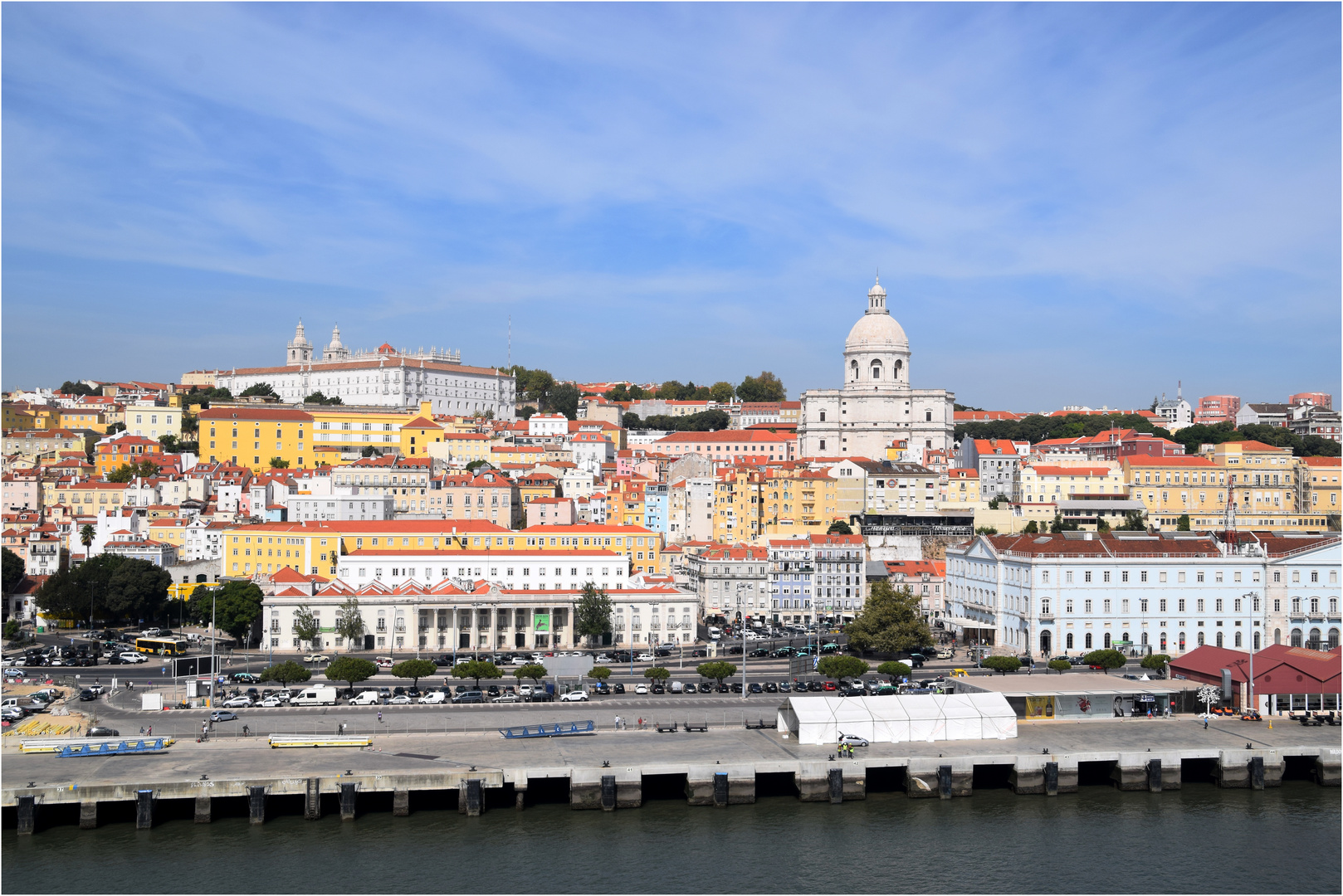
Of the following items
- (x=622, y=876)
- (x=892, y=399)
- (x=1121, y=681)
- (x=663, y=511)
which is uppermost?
(x=892, y=399)

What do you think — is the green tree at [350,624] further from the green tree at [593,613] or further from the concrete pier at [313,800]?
the concrete pier at [313,800]

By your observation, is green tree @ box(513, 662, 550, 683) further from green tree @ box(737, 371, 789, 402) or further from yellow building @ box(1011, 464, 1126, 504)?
green tree @ box(737, 371, 789, 402)

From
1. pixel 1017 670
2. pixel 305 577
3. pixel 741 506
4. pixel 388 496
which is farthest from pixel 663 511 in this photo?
pixel 1017 670

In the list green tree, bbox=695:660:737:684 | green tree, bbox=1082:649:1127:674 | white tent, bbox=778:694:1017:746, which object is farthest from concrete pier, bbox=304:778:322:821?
green tree, bbox=1082:649:1127:674

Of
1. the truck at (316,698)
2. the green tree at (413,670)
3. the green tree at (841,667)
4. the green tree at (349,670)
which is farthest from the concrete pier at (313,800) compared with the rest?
the green tree at (841,667)

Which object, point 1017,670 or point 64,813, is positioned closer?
point 64,813

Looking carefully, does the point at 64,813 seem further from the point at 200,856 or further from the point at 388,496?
the point at 388,496
